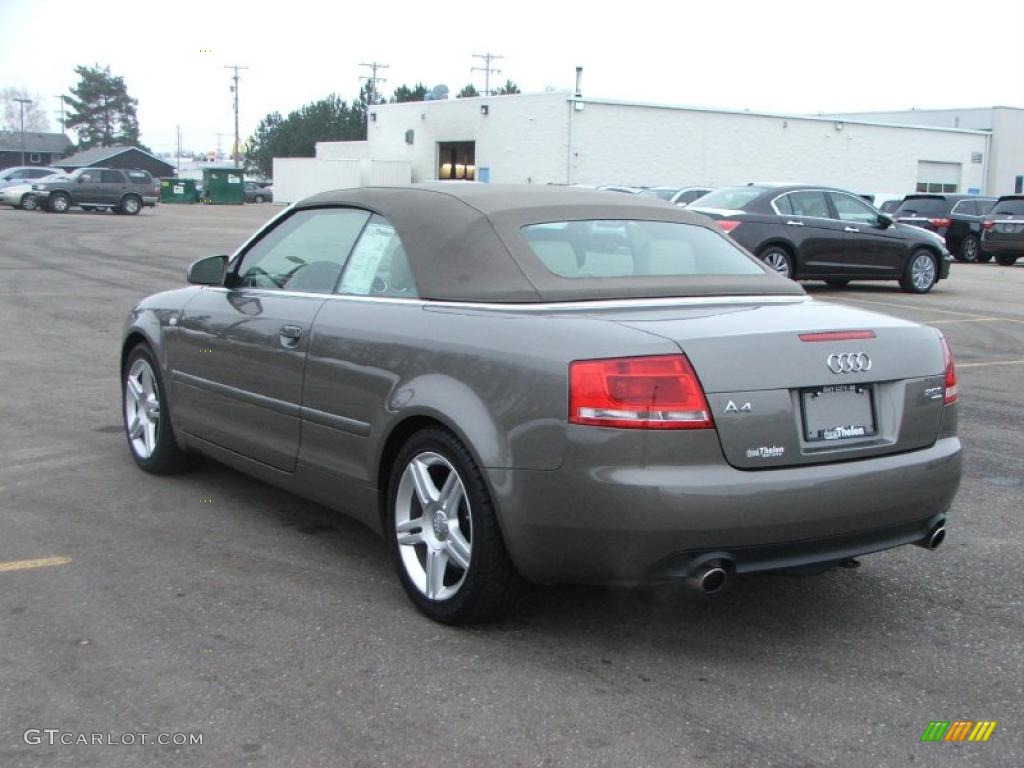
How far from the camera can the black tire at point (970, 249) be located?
2800 cm

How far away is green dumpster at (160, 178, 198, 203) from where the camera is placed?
223 feet

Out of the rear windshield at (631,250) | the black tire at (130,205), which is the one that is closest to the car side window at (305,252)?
the rear windshield at (631,250)

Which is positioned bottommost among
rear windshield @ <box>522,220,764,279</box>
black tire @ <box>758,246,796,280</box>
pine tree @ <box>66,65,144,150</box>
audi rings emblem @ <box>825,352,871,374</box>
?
audi rings emblem @ <box>825,352,871,374</box>

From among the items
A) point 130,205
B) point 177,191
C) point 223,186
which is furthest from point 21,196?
point 223,186

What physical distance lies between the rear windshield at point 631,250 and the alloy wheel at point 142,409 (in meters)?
2.59

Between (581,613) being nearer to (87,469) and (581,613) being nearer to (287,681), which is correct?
(287,681)

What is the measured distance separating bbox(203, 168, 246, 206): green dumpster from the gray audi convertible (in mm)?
65854

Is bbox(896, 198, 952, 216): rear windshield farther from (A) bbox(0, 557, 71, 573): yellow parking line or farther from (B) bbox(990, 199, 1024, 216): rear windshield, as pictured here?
(A) bbox(0, 557, 71, 573): yellow parking line

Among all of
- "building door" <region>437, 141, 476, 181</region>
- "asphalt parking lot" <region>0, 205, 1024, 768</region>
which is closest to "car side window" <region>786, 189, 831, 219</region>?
"asphalt parking lot" <region>0, 205, 1024, 768</region>

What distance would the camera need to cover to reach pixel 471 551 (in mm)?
3928

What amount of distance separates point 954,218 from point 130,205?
2800 centimetres

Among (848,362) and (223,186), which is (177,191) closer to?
(223,186)

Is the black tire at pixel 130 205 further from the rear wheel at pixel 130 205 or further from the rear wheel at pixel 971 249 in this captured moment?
the rear wheel at pixel 971 249

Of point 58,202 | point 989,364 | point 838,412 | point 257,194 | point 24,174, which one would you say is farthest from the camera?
point 257,194
